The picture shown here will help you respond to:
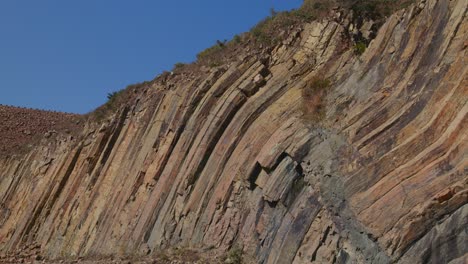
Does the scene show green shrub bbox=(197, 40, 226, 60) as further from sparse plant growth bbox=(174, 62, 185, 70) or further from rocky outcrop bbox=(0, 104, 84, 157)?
rocky outcrop bbox=(0, 104, 84, 157)

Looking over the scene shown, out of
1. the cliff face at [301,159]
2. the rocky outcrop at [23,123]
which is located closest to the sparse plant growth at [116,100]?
the cliff face at [301,159]

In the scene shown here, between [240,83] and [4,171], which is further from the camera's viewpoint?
[4,171]

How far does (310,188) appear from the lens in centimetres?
1364

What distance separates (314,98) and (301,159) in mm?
1972

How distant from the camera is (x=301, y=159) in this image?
1415cm

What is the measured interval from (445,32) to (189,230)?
28.7 ft

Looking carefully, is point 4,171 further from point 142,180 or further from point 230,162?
point 230,162

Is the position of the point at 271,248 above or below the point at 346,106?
below

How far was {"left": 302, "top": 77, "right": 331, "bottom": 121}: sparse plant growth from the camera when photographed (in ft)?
48.5

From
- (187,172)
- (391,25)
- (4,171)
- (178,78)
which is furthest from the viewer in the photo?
(4,171)

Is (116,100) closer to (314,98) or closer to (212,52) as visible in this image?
(212,52)

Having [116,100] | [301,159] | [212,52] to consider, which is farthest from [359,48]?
[116,100]

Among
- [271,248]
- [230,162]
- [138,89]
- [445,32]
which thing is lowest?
[271,248]

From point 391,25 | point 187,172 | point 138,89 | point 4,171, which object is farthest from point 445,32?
point 4,171
